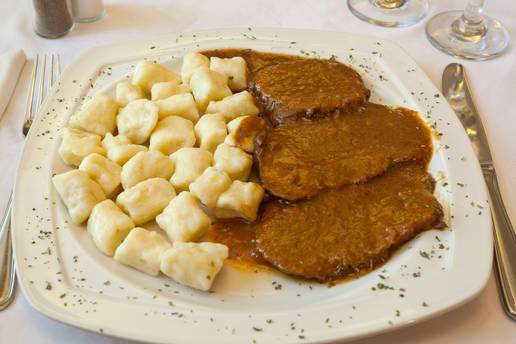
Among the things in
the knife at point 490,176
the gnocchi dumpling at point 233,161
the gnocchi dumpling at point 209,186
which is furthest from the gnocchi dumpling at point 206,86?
the knife at point 490,176

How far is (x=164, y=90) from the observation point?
9.29 ft

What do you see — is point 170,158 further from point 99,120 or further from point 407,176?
point 407,176

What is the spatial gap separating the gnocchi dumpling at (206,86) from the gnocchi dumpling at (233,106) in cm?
4

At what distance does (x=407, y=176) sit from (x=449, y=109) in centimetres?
52

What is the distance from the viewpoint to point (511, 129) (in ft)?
9.95

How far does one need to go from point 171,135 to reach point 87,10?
141 cm

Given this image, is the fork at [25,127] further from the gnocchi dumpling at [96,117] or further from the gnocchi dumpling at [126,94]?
the gnocchi dumpling at [126,94]

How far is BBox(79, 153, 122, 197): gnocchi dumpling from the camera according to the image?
2.46m

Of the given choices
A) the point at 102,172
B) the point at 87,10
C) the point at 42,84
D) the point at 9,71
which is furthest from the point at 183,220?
the point at 87,10

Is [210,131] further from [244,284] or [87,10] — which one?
[87,10]

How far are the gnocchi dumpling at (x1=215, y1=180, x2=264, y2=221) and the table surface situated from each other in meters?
0.85

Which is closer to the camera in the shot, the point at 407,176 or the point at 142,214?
the point at 142,214

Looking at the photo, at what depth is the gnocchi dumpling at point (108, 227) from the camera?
2258 mm

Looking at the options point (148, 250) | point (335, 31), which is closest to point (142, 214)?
point (148, 250)
